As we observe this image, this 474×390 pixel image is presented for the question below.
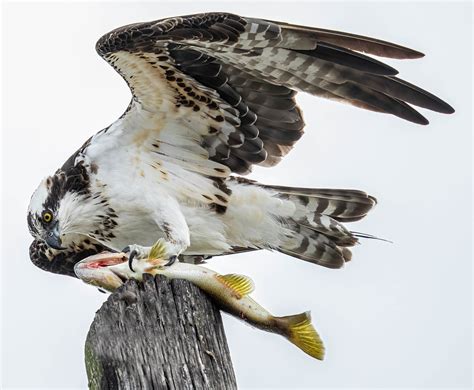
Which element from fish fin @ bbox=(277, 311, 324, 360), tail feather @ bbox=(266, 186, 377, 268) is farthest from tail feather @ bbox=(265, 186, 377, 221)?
fish fin @ bbox=(277, 311, 324, 360)

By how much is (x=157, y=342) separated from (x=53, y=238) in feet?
10.5

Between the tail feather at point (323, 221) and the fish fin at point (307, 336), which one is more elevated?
the tail feather at point (323, 221)

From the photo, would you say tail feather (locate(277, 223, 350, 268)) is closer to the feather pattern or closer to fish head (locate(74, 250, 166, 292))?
the feather pattern

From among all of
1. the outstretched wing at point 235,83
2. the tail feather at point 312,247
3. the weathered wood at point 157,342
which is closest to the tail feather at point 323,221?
the tail feather at point 312,247

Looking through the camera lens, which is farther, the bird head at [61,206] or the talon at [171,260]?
the bird head at [61,206]

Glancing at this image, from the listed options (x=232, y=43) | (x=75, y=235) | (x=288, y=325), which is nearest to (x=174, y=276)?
(x=288, y=325)

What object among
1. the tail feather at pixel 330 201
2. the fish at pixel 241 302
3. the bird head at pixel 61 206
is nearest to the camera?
the fish at pixel 241 302

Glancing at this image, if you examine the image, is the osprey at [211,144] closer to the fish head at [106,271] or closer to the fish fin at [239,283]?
the fish head at [106,271]

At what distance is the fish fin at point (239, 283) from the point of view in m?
5.30

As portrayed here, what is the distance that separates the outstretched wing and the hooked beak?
921 millimetres

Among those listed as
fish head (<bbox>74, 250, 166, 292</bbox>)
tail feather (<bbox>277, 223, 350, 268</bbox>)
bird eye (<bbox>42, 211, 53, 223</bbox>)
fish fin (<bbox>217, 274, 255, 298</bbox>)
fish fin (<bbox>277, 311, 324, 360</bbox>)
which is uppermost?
bird eye (<bbox>42, 211, 53, 223</bbox>)

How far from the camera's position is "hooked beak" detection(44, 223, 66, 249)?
7.59m

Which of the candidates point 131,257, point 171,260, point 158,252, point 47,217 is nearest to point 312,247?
point 171,260

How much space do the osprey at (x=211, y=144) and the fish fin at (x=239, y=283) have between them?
1.50 meters
